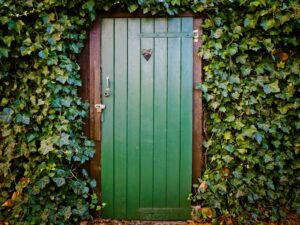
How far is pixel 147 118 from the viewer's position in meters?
3.03

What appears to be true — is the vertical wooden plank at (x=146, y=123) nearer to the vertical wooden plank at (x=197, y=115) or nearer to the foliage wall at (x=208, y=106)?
the foliage wall at (x=208, y=106)

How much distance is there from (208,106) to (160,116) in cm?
53

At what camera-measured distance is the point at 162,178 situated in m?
3.06

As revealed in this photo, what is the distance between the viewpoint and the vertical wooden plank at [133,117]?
9.79ft

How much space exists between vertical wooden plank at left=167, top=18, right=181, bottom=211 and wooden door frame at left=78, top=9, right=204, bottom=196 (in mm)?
176

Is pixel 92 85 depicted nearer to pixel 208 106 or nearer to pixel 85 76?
pixel 85 76

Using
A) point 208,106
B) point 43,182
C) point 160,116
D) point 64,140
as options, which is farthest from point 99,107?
point 208,106

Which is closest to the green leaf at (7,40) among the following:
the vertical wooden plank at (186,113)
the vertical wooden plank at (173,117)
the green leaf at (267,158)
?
the vertical wooden plank at (173,117)

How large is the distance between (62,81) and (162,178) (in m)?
1.45

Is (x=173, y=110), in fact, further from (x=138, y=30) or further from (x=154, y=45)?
(x=138, y=30)

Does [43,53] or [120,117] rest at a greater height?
[43,53]

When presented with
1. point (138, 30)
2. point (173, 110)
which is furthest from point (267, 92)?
point (138, 30)

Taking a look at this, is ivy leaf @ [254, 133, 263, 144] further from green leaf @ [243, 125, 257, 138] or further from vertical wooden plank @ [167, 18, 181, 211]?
vertical wooden plank @ [167, 18, 181, 211]

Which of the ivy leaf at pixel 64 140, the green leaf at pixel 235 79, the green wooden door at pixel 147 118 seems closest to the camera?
the ivy leaf at pixel 64 140
